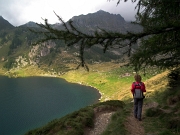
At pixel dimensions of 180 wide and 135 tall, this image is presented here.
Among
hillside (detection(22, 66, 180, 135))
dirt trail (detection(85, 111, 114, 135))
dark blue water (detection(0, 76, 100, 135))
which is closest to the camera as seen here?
hillside (detection(22, 66, 180, 135))

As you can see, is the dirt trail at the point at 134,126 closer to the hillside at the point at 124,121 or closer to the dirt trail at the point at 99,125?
the hillside at the point at 124,121

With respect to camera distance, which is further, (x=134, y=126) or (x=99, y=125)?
(x=99, y=125)

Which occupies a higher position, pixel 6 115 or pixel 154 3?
pixel 154 3

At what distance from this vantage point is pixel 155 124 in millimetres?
12750

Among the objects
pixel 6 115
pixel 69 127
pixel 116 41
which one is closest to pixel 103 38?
pixel 116 41

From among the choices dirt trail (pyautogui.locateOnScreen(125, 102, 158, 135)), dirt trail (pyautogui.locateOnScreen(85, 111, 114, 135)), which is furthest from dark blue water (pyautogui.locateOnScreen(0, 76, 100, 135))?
dirt trail (pyautogui.locateOnScreen(125, 102, 158, 135))

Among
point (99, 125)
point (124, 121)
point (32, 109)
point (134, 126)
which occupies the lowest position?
point (32, 109)

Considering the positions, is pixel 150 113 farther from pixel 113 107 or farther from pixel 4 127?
pixel 4 127

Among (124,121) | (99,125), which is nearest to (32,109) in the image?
(99,125)

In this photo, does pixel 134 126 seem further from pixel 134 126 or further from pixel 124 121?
pixel 124 121

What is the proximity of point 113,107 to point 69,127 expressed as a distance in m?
8.74

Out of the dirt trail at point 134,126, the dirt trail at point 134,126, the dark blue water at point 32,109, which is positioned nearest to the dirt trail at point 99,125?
the dirt trail at point 134,126

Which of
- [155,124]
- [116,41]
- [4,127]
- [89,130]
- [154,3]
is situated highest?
[154,3]

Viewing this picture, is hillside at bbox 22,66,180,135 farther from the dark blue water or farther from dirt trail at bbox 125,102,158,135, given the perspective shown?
the dark blue water
